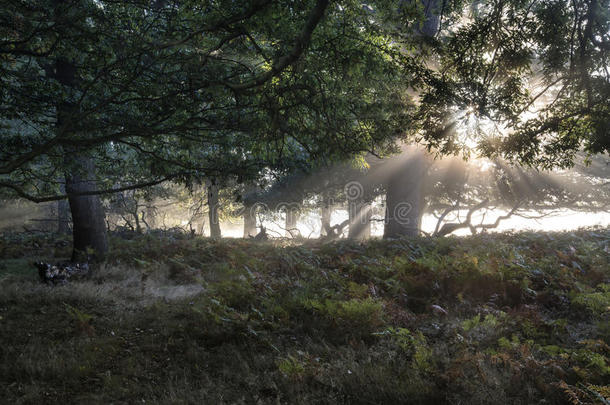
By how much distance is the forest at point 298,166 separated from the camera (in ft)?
14.7

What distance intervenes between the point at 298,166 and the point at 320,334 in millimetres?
2777

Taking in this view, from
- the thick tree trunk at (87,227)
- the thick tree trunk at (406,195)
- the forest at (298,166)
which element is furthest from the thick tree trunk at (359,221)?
the thick tree trunk at (87,227)

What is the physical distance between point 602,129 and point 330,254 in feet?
24.8

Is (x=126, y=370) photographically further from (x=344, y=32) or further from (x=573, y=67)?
(x=573, y=67)

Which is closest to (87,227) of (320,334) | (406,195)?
(320,334)

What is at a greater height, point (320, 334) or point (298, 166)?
point (298, 166)

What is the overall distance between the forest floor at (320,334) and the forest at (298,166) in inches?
1.4

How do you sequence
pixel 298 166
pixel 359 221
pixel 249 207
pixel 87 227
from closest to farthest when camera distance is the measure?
pixel 298 166 → pixel 87 227 → pixel 249 207 → pixel 359 221

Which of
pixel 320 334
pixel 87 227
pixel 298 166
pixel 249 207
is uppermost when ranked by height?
pixel 298 166

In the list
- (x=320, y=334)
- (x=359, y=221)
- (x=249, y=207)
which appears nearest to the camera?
(x=320, y=334)

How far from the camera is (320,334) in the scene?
5.81 meters

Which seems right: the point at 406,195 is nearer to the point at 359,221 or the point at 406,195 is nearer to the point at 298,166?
the point at 359,221

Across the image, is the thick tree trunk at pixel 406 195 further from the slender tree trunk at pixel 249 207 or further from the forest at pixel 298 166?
the slender tree trunk at pixel 249 207

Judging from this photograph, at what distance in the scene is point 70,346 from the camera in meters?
5.56
